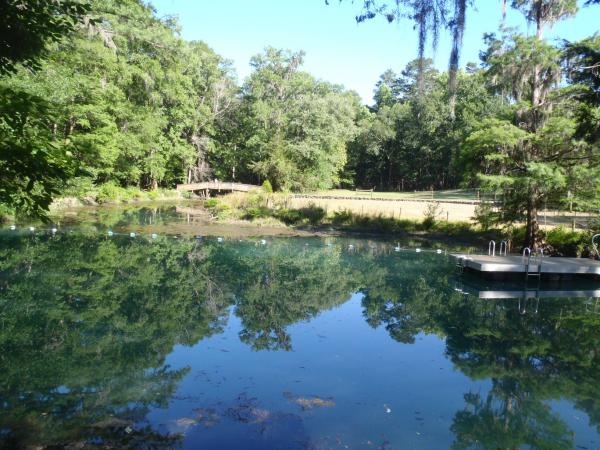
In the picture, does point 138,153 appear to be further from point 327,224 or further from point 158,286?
point 158,286

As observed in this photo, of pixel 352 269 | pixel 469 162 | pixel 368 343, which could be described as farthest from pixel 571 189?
pixel 368 343

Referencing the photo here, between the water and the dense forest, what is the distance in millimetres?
2764

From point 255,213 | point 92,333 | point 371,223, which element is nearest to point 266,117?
point 255,213

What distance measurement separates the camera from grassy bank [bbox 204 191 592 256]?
66.8 ft

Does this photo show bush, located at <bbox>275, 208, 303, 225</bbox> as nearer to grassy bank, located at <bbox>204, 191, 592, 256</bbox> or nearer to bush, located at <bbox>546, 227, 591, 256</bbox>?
grassy bank, located at <bbox>204, 191, 592, 256</bbox>

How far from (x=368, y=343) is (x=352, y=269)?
755cm

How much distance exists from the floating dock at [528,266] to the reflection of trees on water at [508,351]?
117 centimetres

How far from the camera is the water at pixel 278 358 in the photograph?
6562 millimetres

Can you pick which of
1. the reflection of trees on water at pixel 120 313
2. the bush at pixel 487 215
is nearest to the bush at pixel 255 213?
the reflection of trees on water at pixel 120 313

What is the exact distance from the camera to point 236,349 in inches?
389

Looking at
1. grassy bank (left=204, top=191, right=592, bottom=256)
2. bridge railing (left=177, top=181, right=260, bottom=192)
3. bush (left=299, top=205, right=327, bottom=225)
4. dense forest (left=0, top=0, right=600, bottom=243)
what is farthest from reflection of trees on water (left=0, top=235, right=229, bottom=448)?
bridge railing (left=177, top=181, right=260, bottom=192)

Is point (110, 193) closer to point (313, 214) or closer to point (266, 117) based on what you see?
point (313, 214)

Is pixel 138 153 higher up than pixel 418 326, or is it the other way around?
pixel 138 153

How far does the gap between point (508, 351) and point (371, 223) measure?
1752 centimetres
